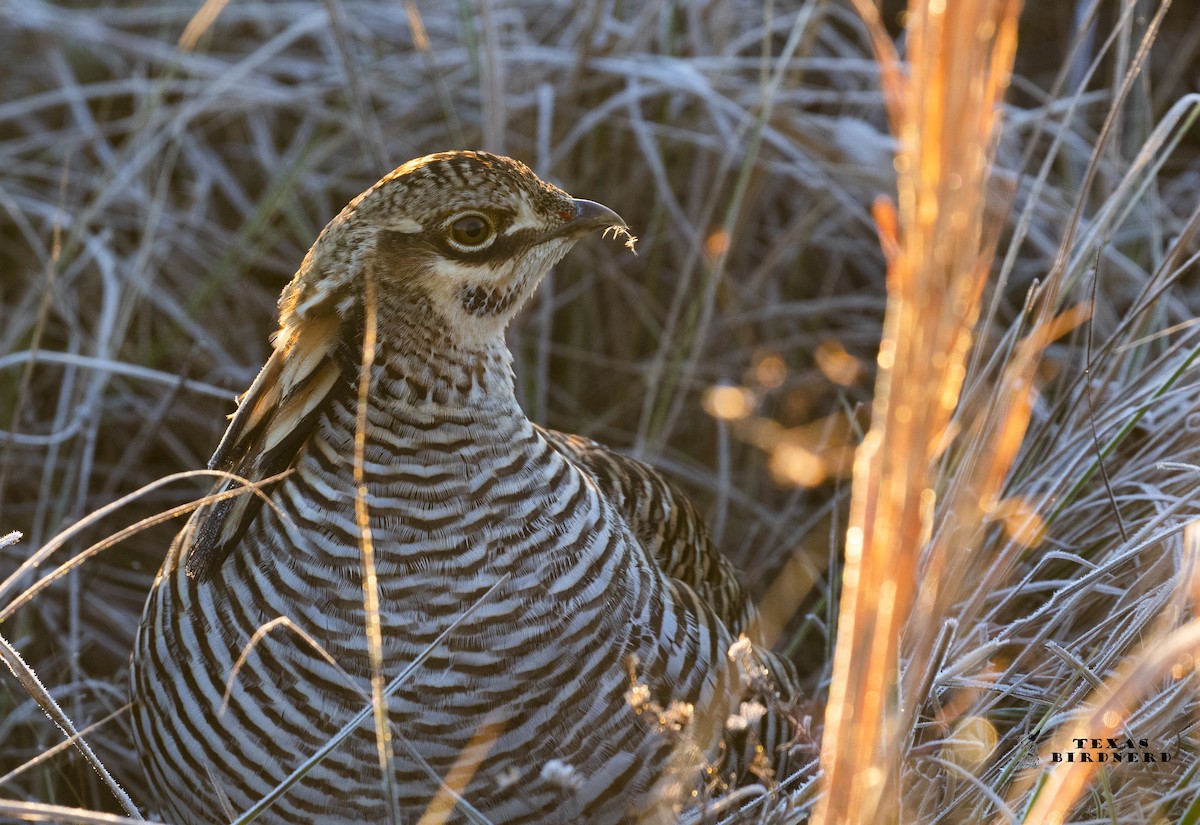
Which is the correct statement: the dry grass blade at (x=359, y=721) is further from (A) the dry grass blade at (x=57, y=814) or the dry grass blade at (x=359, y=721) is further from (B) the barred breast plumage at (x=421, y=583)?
(A) the dry grass blade at (x=57, y=814)

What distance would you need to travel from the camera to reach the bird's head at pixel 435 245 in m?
2.00

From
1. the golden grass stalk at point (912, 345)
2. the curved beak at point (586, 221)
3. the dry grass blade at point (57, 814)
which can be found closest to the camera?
the golden grass stalk at point (912, 345)

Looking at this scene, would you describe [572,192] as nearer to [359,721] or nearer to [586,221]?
[586,221]

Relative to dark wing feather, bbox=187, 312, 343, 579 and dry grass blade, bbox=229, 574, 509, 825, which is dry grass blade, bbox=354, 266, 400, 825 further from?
dark wing feather, bbox=187, 312, 343, 579

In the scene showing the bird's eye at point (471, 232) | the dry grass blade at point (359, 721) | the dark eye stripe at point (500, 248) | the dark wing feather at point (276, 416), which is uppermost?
the bird's eye at point (471, 232)

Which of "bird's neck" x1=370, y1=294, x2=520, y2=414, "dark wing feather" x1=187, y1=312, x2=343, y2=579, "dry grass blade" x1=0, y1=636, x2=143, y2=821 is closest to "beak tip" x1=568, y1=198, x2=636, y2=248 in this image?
"bird's neck" x1=370, y1=294, x2=520, y2=414

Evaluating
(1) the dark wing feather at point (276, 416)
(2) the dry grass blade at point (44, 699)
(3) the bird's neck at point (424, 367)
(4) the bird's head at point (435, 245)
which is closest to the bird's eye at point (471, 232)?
(4) the bird's head at point (435, 245)

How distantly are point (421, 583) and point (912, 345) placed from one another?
1.06 metres

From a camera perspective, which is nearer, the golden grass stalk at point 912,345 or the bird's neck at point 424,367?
the golden grass stalk at point 912,345

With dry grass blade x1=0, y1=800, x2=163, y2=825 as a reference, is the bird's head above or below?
above

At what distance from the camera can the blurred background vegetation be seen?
329cm

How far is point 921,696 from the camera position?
1.79 metres

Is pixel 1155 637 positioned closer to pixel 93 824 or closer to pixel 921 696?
pixel 921 696

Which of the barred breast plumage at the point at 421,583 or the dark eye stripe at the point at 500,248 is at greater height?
the dark eye stripe at the point at 500,248
